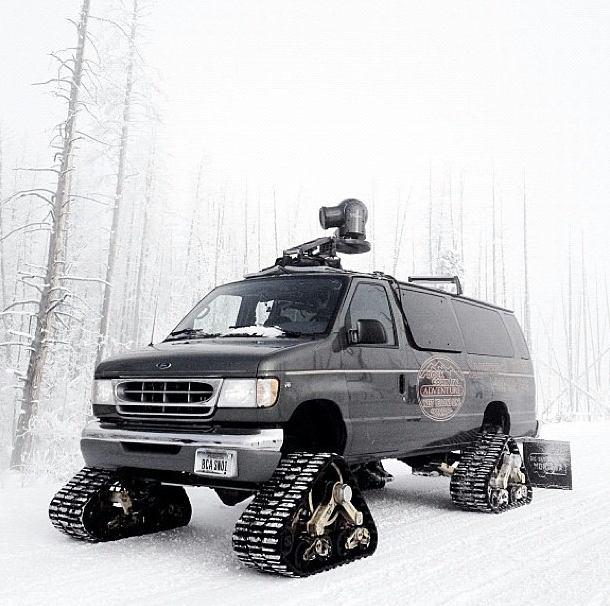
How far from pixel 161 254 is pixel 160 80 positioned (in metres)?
24.3

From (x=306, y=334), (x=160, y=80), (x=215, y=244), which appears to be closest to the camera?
(x=306, y=334)

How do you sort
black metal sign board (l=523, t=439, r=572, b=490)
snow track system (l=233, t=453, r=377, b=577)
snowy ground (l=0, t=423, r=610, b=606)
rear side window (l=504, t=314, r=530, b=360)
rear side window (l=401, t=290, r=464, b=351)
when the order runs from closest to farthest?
snowy ground (l=0, t=423, r=610, b=606)
snow track system (l=233, t=453, r=377, b=577)
rear side window (l=401, t=290, r=464, b=351)
black metal sign board (l=523, t=439, r=572, b=490)
rear side window (l=504, t=314, r=530, b=360)

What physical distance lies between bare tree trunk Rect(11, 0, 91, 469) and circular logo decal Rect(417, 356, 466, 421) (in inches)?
455

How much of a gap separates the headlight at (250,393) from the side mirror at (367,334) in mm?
1082

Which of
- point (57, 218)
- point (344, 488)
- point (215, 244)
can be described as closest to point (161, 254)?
point (215, 244)

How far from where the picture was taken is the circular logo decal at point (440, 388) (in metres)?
6.82

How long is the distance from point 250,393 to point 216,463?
55cm

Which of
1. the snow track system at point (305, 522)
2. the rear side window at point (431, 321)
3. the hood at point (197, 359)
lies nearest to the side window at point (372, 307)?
the rear side window at point (431, 321)

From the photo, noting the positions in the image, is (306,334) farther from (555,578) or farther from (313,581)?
(555,578)

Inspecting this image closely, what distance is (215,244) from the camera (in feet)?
158

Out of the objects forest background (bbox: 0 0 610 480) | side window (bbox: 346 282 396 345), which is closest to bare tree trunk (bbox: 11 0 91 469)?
forest background (bbox: 0 0 610 480)

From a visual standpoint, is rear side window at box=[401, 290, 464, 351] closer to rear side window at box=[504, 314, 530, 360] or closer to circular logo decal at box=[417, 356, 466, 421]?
circular logo decal at box=[417, 356, 466, 421]

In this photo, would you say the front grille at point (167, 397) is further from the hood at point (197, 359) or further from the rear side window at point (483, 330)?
the rear side window at point (483, 330)

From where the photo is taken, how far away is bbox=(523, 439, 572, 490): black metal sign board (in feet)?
29.1
